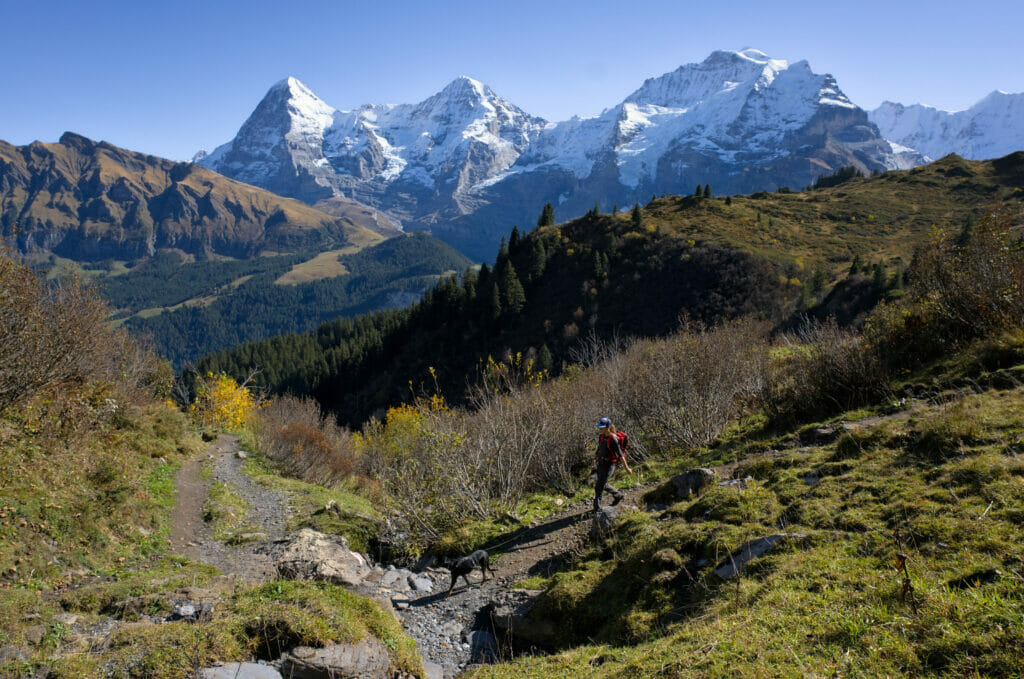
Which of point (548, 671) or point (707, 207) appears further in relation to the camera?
point (707, 207)

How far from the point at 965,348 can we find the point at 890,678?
10.2 meters

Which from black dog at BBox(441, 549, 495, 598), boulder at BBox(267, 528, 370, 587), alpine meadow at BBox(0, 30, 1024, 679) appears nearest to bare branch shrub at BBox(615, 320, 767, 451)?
alpine meadow at BBox(0, 30, 1024, 679)

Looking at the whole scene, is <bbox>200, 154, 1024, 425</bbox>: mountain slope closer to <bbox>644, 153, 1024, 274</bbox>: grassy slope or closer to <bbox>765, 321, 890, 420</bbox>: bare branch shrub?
<bbox>644, 153, 1024, 274</bbox>: grassy slope

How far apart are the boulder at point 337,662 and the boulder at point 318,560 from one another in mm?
2726

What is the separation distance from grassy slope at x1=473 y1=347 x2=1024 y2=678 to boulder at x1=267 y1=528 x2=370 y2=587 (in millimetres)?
4038

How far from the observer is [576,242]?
72188 mm

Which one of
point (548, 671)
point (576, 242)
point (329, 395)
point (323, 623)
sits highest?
→ point (576, 242)

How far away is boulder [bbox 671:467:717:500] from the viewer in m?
8.92

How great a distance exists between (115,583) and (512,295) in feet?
197

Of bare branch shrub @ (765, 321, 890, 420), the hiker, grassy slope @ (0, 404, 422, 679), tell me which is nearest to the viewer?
grassy slope @ (0, 404, 422, 679)

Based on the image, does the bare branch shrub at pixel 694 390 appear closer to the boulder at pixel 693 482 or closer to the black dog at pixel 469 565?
the boulder at pixel 693 482

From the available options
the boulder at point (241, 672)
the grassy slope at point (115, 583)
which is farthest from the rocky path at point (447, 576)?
the boulder at point (241, 672)

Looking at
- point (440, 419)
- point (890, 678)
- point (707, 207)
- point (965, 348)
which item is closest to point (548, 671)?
point (890, 678)

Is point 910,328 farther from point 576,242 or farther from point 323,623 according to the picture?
point 576,242
